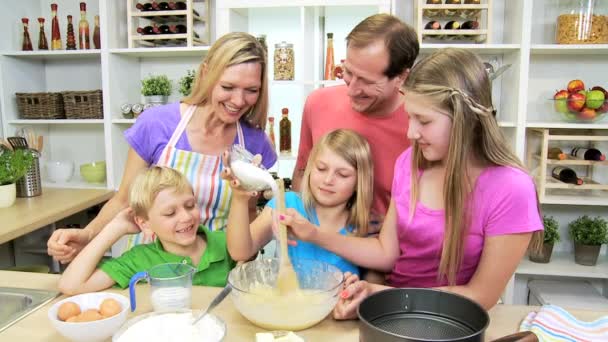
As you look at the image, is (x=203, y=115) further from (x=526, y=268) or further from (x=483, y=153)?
(x=526, y=268)

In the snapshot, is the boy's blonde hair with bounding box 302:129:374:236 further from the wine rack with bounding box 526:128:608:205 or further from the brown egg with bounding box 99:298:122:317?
the wine rack with bounding box 526:128:608:205

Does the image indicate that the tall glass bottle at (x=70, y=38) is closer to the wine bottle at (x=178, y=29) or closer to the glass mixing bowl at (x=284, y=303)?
the wine bottle at (x=178, y=29)

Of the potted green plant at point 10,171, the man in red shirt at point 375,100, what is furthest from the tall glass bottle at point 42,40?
the man in red shirt at point 375,100

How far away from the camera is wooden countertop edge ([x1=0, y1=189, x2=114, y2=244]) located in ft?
6.87

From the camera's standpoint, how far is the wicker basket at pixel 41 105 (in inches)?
117

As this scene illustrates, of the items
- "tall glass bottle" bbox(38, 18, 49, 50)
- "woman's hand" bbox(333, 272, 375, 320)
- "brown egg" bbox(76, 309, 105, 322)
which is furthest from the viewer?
"tall glass bottle" bbox(38, 18, 49, 50)

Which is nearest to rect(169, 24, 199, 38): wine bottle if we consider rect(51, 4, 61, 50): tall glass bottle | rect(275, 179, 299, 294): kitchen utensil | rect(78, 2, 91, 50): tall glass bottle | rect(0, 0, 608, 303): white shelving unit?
rect(0, 0, 608, 303): white shelving unit

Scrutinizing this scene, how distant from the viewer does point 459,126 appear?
1.14 m

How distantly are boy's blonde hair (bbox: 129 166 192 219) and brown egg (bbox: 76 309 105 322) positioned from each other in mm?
431

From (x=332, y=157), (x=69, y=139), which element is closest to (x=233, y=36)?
(x=332, y=157)

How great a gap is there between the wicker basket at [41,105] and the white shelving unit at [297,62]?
2.5 inches

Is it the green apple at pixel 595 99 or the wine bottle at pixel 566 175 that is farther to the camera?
the wine bottle at pixel 566 175

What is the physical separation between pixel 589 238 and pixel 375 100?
183cm

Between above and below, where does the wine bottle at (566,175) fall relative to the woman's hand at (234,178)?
below
